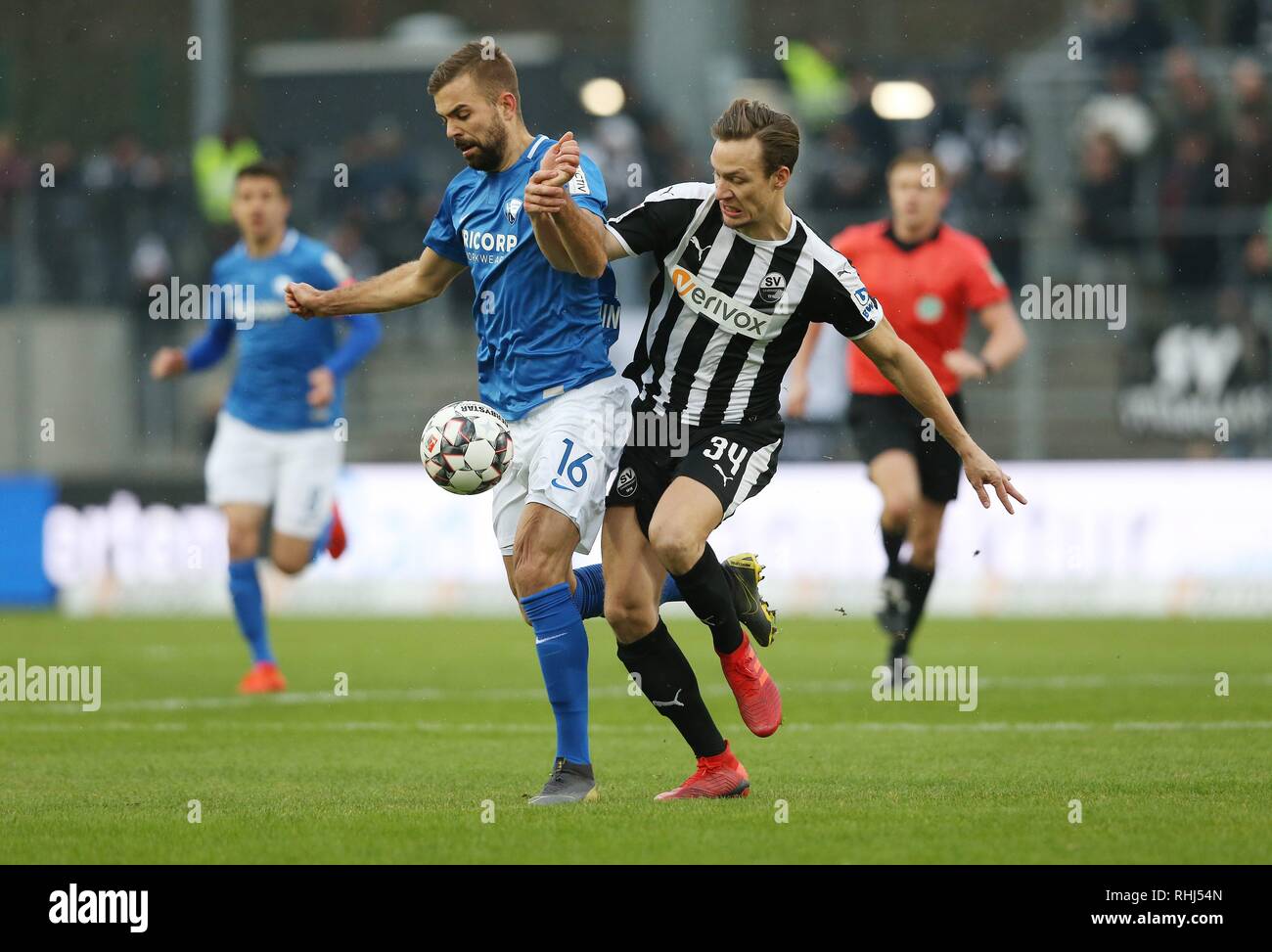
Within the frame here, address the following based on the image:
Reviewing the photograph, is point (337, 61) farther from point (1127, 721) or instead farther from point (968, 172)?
point (1127, 721)

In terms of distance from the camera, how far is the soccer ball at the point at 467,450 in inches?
253

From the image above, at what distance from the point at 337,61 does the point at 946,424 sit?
1412cm

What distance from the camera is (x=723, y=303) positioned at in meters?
6.50

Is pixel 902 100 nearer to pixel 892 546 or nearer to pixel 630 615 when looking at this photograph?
pixel 892 546

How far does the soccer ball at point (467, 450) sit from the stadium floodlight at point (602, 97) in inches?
453

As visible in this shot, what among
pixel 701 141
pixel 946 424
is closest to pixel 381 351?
pixel 701 141

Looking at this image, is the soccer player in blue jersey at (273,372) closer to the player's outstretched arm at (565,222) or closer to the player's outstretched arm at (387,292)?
the player's outstretched arm at (387,292)

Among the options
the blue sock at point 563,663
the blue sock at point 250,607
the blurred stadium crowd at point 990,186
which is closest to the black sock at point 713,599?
the blue sock at point 563,663

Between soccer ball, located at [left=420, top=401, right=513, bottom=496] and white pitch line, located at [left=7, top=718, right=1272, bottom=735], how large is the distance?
7.66 feet

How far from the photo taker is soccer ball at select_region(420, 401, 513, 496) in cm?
644

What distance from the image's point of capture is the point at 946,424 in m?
6.41

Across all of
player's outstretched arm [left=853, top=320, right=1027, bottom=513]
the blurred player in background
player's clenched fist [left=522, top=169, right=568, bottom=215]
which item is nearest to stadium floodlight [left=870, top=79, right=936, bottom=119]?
the blurred player in background
